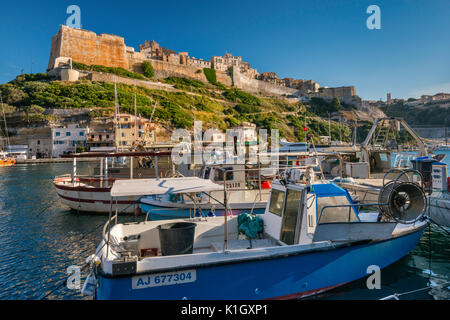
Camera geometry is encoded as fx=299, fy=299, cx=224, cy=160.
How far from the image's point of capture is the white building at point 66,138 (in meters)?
55.3

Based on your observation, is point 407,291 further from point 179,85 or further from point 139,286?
point 179,85

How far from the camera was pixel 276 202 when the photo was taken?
22.5 feet

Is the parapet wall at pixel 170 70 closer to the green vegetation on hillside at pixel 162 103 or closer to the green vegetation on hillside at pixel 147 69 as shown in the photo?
the green vegetation on hillside at pixel 147 69

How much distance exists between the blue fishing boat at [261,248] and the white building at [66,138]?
180 ft

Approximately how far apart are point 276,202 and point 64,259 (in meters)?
6.89

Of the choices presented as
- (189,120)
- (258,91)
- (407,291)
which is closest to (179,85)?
(189,120)

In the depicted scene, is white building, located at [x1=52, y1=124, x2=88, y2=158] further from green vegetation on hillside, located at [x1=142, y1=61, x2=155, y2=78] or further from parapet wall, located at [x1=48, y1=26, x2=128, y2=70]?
green vegetation on hillside, located at [x1=142, y1=61, x2=155, y2=78]

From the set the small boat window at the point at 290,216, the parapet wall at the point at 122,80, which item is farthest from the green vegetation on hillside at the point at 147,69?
the small boat window at the point at 290,216

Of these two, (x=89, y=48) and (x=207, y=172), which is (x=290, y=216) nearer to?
(x=207, y=172)

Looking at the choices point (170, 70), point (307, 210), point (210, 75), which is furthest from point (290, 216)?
point (210, 75)

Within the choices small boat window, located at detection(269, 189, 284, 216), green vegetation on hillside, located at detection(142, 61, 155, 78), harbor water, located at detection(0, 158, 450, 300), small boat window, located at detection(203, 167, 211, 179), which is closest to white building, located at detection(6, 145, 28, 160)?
green vegetation on hillside, located at detection(142, 61, 155, 78)

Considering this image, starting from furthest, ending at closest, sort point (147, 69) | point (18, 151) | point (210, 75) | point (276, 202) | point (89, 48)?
point (210, 75) → point (147, 69) → point (89, 48) → point (18, 151) → point (276, 202)
